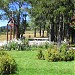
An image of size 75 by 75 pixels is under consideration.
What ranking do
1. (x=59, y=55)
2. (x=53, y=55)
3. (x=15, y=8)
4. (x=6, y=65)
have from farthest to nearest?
1. (x=15, y=8)
2. (x=59, y=55)
3. (x=53, y=55)
4. (x=6, y=65)

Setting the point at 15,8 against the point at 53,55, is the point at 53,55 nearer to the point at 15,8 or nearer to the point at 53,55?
the point at 53,55

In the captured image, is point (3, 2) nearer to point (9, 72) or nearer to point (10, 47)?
point (10, 47)

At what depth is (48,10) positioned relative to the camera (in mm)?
35031

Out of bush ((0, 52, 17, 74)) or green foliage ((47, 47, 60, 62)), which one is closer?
bush ((0, 52, 17, 74))

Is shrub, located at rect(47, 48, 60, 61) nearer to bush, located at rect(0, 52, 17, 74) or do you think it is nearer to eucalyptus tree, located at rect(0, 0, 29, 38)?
bush, located at rect(0, 52, 17, 74)

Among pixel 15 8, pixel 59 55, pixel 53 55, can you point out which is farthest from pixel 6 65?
pixel 15 8

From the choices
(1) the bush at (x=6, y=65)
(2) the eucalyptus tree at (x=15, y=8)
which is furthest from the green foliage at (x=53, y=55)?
(2) the eucalyptus tree at (x=15, y=8)

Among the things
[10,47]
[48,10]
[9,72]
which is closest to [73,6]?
[48,10]

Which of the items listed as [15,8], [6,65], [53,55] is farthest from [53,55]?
[15,8]

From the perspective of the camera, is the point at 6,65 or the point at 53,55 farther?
the point at 53,55

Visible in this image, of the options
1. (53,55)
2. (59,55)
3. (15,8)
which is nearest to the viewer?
(53,55)

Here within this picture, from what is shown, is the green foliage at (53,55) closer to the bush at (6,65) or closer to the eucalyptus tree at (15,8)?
the bush at (6,65)

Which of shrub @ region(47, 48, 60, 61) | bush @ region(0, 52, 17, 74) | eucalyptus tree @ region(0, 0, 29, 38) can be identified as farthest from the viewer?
eucalyptus tree @ region(0, 0, 29, 38)

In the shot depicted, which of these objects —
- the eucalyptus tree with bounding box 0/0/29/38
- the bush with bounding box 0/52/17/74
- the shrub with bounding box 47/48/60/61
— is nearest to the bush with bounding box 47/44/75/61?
the shrub with bounding box 47/48/60/61
